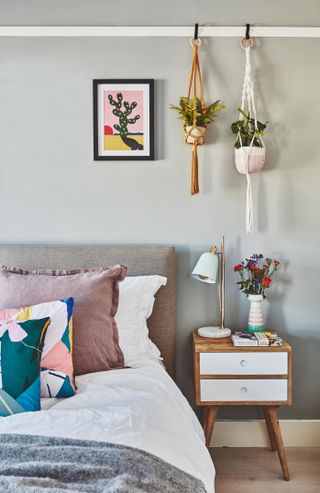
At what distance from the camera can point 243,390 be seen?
2.39 meters

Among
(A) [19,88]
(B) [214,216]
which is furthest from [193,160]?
(A) [19,88]

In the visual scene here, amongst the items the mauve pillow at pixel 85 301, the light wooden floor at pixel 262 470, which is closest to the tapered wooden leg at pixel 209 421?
the light wooden floor at pixel 262 470

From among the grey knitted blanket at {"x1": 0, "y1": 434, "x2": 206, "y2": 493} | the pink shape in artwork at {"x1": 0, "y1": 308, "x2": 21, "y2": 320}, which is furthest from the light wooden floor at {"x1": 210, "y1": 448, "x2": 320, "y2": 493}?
the pink shape in artwork at {"x1": 0, "y1": 308, "x2": 21, "y2": 320}

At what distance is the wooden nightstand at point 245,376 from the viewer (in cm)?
237

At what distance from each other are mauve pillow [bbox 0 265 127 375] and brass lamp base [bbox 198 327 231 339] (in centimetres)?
56

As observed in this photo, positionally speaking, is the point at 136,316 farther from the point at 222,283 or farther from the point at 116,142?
the point at 116,142

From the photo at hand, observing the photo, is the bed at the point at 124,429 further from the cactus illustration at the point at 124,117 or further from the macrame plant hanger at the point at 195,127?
the cactus illustration at the point at 124,117

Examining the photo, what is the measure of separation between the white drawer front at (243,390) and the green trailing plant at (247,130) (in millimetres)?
1219

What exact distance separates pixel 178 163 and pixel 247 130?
16.3 inches

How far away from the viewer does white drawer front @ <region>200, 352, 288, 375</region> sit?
237cm

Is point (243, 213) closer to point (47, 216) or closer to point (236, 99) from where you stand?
point (236, 99)

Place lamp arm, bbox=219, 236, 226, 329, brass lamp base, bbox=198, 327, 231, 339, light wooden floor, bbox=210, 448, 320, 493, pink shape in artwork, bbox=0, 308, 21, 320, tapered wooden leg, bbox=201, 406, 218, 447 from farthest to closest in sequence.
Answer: lamp arm, bbox=219, 236, 226, 329
brass lamp base, bbox=198, 327, 231, 339
tapered wooden leg, bbox=201, 406, 218, 447
light wooden floor, bbox=210, 448, 320, 493
pink shape in artwork, bbox=0, 308, 21, 320

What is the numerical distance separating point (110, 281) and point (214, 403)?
814 mm

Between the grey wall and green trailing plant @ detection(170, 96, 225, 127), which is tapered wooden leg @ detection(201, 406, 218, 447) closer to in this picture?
the grey wall
